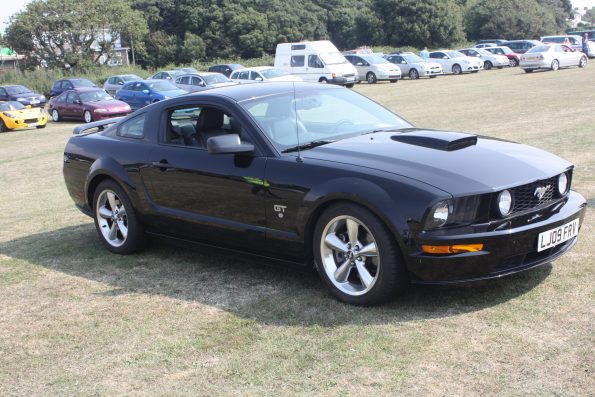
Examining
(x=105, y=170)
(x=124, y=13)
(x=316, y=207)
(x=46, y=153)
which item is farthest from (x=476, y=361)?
(x=124, y=13)

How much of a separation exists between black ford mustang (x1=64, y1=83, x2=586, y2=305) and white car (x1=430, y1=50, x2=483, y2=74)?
3989cm

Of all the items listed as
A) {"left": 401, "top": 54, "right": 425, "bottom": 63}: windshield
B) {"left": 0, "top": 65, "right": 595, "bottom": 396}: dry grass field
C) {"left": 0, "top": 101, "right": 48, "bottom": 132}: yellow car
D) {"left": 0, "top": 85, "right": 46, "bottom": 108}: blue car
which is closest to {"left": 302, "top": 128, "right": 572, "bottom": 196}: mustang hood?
{"left": 0, "top": 65, "right": 595, "bottom": 396}: dry grass field

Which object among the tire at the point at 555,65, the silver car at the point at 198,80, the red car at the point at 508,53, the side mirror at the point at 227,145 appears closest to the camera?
the side mirror at the point at 227,145

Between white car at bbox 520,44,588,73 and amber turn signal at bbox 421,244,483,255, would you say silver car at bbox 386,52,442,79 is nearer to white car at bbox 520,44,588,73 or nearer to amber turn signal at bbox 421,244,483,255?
white car at bbox 520,44,588,73

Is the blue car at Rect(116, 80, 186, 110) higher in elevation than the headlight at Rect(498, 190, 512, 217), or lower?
lower

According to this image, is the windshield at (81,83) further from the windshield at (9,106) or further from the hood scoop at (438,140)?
the hood scoop at (438,140)

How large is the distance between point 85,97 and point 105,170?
2262 centimetres

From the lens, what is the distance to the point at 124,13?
67.6m

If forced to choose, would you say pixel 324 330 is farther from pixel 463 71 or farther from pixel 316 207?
pixel 463 71

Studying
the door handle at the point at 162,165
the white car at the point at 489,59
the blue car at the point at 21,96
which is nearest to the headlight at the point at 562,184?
the door handle at the point at 162,165

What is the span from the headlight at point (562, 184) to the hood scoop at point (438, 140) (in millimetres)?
662

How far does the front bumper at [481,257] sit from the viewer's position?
4422 millimetres

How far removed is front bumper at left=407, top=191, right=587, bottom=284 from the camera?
4422mm

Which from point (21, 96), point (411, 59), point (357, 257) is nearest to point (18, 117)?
point (21, 96)
